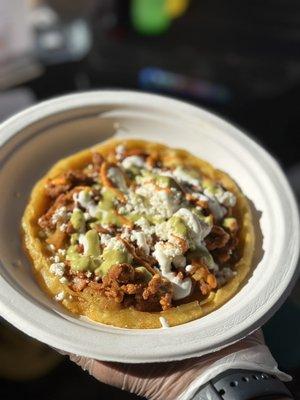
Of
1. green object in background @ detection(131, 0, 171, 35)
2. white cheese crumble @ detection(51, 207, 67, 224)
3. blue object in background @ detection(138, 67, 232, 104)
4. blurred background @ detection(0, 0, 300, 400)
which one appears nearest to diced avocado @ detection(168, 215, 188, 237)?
white cheese crumble @ detection(51, 207, 67, 224)

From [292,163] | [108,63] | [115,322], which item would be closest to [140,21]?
[108,63]

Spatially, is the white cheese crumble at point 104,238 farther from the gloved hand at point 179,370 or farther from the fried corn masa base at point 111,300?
the gloved hand at point 179,370

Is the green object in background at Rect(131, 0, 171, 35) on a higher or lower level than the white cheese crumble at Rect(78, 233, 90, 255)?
higher

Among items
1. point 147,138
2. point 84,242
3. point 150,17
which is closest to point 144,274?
point 84,242

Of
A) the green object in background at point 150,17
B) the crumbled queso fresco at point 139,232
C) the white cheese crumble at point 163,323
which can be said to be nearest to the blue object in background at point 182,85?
the green object in background at point 150,17

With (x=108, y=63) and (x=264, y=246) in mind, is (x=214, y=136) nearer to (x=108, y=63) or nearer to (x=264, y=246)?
(x=264, y=246)

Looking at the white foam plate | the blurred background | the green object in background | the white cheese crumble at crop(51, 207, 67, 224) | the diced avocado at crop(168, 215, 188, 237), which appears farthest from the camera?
the green object in background

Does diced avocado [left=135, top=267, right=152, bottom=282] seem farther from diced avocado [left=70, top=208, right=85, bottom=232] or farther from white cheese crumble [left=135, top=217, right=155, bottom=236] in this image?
diced avocado [left=70, top=208, right=85, bottom=232]
